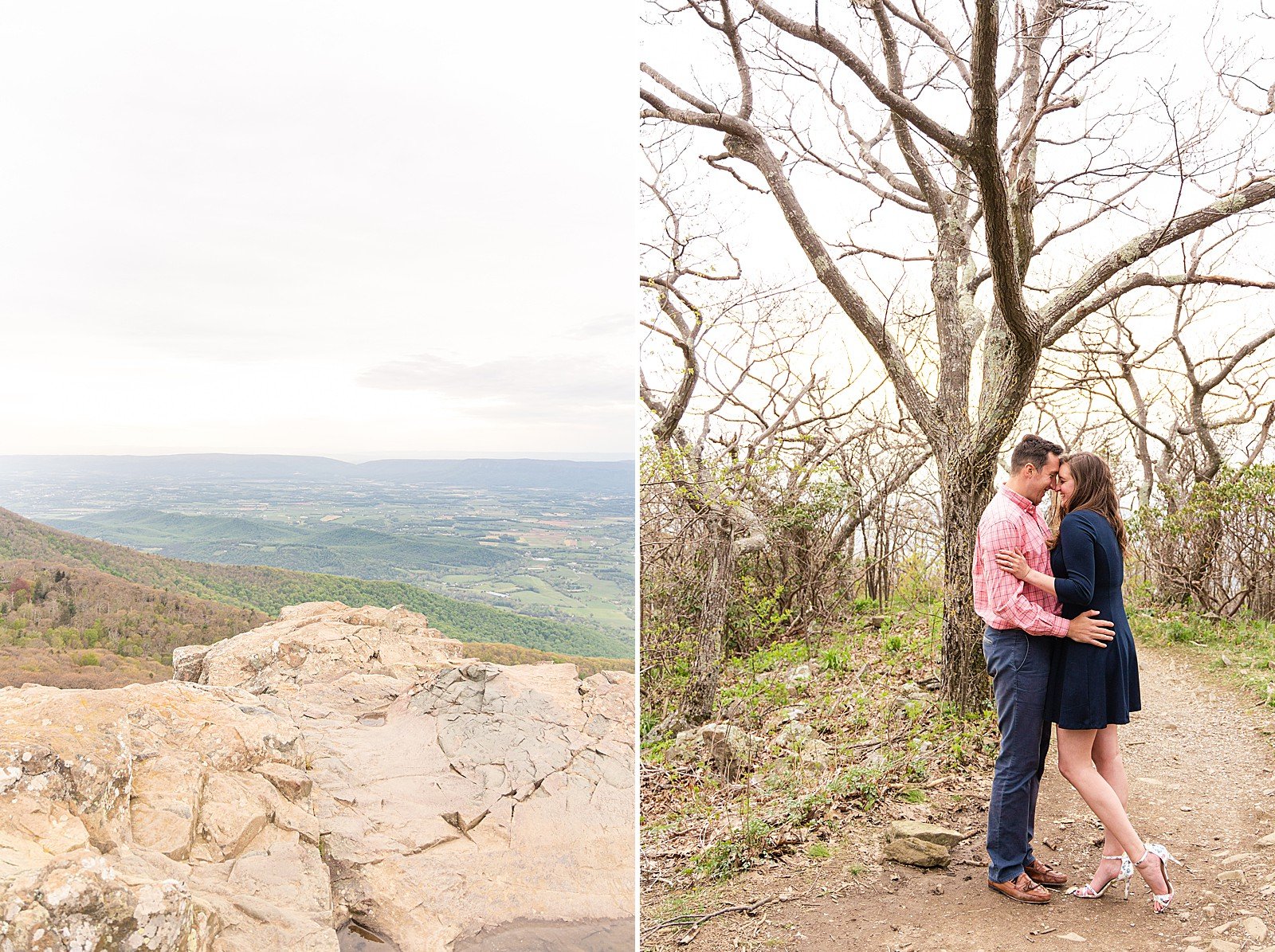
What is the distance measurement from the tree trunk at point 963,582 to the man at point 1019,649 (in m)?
1.16

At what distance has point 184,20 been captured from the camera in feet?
14.3

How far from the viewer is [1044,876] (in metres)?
1.97

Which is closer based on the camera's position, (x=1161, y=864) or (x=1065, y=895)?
(x=1161, y=864)

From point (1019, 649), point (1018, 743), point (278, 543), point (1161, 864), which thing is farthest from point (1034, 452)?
point (278, 543)

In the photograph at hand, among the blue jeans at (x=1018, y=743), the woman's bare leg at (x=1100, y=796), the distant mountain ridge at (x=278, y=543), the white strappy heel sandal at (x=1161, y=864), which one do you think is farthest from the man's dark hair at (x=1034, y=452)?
the distant mountain ridge at (x=278, y=543)

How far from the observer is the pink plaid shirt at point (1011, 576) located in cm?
185

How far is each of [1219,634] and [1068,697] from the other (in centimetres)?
339

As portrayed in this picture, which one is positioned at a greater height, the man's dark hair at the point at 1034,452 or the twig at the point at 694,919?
the man's dark hair at the point at 1034,452

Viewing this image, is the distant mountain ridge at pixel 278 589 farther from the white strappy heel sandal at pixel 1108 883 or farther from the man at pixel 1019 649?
the white strappy heel sandal at pixel 1108 883

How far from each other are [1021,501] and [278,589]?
3.56 metres

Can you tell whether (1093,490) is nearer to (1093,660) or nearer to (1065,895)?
(1093,660)

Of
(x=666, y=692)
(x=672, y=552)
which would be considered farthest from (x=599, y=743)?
(x=672, y=552)

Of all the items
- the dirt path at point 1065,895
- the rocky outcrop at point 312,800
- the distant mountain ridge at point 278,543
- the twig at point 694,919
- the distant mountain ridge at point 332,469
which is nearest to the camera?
the rocky outcrop at point 312,800

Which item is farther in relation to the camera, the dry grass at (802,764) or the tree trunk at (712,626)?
the tree trunk at (712,626)
